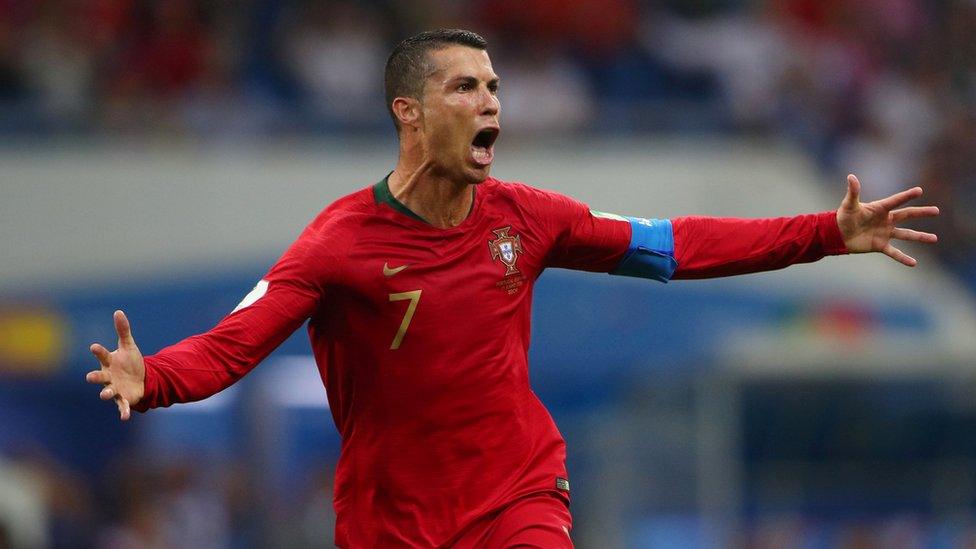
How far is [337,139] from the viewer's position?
14.6 meters

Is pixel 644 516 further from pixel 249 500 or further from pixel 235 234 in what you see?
pixel 235 234

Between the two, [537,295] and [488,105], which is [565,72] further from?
[488,105]

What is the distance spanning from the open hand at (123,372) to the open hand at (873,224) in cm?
265

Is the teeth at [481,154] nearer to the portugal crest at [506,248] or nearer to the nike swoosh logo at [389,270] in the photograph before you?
the portugal crest at [506,248]

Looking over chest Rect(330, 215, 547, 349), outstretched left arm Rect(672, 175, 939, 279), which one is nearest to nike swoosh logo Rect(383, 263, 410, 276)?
chest Rect(330, 215, 547, 349)

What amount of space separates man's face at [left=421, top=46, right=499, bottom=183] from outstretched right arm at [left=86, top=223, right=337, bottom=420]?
0.58 metres

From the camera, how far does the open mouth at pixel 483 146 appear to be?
627 cm

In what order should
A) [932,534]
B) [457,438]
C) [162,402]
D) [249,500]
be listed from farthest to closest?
[932,534], [249,500], [457,438], [162,402]

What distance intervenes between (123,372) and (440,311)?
123 centimetres

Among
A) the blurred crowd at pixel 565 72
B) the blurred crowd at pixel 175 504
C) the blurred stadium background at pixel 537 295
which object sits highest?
the blurred crowd at pixel 565 72

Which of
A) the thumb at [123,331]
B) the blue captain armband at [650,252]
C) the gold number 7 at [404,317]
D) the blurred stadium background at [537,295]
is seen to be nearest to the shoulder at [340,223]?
the gold number 7 at [404,317]

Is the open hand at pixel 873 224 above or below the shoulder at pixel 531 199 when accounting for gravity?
below

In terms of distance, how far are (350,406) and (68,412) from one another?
8.13 meters

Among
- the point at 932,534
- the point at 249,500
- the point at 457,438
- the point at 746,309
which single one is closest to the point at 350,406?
the point at 457,438
